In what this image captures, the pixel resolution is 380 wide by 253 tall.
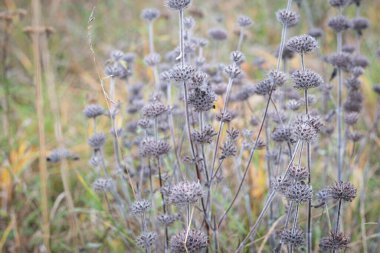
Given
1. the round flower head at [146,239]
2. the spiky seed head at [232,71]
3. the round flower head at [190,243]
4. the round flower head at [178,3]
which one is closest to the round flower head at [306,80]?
the spiky seed head at [232,71]

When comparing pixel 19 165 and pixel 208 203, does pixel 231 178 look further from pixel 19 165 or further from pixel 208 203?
pixel 19 165

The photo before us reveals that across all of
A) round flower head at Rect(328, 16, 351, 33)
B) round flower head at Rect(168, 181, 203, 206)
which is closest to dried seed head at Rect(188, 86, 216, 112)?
round flower head at Rect(168, 181, 203, 206)

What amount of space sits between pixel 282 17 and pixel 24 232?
2.31 m

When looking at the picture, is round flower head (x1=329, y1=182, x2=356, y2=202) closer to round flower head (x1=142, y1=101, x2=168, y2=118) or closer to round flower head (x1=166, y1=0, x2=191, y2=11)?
round flower head (x1=142, y1=101, x2=168, y2=118)

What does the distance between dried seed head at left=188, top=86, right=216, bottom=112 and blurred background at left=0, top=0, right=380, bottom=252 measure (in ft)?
1.30

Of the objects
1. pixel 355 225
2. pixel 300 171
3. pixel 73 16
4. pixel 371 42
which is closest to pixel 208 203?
pixel 300 171

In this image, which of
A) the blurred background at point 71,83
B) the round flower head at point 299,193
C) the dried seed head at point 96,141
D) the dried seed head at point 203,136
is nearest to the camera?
the round flower head at point 299,193

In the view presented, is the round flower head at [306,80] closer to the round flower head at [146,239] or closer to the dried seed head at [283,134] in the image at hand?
the dried seed head at [283,134]

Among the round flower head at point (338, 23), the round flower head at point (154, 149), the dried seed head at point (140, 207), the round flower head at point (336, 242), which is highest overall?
the round flower head at point (338, 23)

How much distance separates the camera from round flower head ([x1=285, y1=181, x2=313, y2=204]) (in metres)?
1.68

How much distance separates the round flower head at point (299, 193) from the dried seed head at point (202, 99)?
44 centimetres

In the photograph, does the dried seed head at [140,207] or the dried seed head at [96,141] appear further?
the dried seed head at [96,141]

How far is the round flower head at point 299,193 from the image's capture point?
1685 millimetres

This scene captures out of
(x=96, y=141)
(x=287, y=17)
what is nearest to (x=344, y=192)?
(x=287, y=17)
